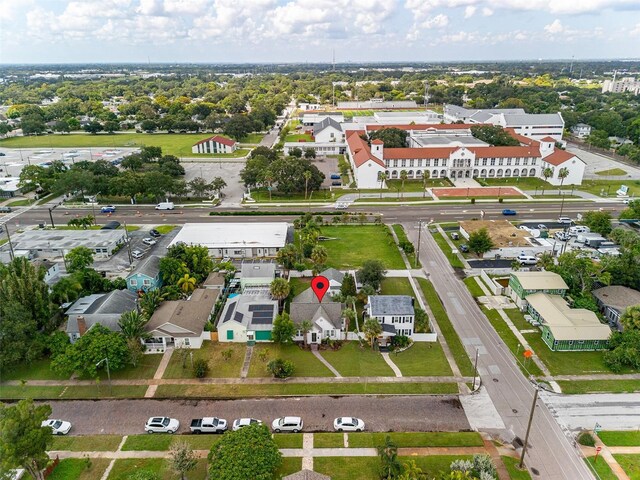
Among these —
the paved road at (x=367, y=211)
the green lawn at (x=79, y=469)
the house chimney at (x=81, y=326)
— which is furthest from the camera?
the paved road at (x=367, y=211)

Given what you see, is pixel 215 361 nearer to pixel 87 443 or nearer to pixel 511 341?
pixel 87 443

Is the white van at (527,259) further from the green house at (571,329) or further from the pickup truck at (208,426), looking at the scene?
the pickup truck at (208,426)

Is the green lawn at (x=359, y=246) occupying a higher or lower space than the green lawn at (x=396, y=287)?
higher

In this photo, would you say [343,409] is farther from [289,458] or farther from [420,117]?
[420,117]

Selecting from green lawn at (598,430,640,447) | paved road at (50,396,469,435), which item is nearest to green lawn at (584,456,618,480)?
green lawn at (598,430,640,447)

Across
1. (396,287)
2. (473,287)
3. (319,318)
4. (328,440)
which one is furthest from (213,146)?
(328,440)

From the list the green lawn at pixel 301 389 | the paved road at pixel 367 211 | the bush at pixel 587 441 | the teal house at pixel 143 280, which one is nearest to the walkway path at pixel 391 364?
the green lawn at pixel 301 389

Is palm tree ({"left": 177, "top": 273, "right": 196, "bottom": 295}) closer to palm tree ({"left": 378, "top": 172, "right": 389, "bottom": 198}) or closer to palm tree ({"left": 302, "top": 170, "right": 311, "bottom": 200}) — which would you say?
palm tree ({"left": 302, "top": 170, "right": 311, "bottom": 200})
